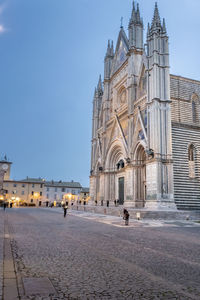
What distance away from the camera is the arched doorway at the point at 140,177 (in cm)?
3144

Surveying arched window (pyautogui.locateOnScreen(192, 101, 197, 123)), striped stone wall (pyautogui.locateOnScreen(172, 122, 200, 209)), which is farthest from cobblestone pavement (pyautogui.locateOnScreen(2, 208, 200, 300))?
arched window (pyautogui.locateOnScreen(192, 101, 197, 123))

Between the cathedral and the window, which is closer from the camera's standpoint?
the cathedral

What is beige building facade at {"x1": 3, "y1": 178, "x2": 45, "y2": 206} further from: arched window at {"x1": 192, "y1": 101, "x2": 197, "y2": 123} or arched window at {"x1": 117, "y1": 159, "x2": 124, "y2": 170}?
arched window at {"x1": 192, "y1": 101, "x2": 197, "y2": 123}

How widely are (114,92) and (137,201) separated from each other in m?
19.9

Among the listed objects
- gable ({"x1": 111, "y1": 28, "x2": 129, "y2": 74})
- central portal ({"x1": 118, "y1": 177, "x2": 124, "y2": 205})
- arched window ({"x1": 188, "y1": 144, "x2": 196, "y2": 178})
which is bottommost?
central portal ({"x1": 118, "y1": 177, "x2": 124, "y2": 205})

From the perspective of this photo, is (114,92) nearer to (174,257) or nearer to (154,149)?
(154,149)

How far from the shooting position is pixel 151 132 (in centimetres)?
2770

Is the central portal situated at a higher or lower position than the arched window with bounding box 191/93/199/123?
lower

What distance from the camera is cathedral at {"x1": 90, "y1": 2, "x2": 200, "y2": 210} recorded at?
26.6 meters

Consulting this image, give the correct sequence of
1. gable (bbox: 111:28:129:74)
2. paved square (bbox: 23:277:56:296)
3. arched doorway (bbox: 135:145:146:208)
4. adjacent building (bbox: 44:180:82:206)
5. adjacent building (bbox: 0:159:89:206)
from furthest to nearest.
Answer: adjacent building (bbox: 44:180:82:206) < adjacent building (bbox: 0:159:89:206) < gable (bbox: 111:28:129:74) < arched doorway (bbox: 135:145:146:208) < paved square (bbox: 23:277:56:296)

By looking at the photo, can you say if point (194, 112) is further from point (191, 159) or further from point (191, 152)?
point (191, 159)

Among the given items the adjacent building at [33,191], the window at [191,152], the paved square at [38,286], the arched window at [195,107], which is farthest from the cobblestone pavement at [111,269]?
the adjacent building at [33,191]

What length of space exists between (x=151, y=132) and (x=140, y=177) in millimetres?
6715

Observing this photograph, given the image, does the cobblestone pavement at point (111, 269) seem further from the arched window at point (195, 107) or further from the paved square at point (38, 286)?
the arched window at point (195, 107)
